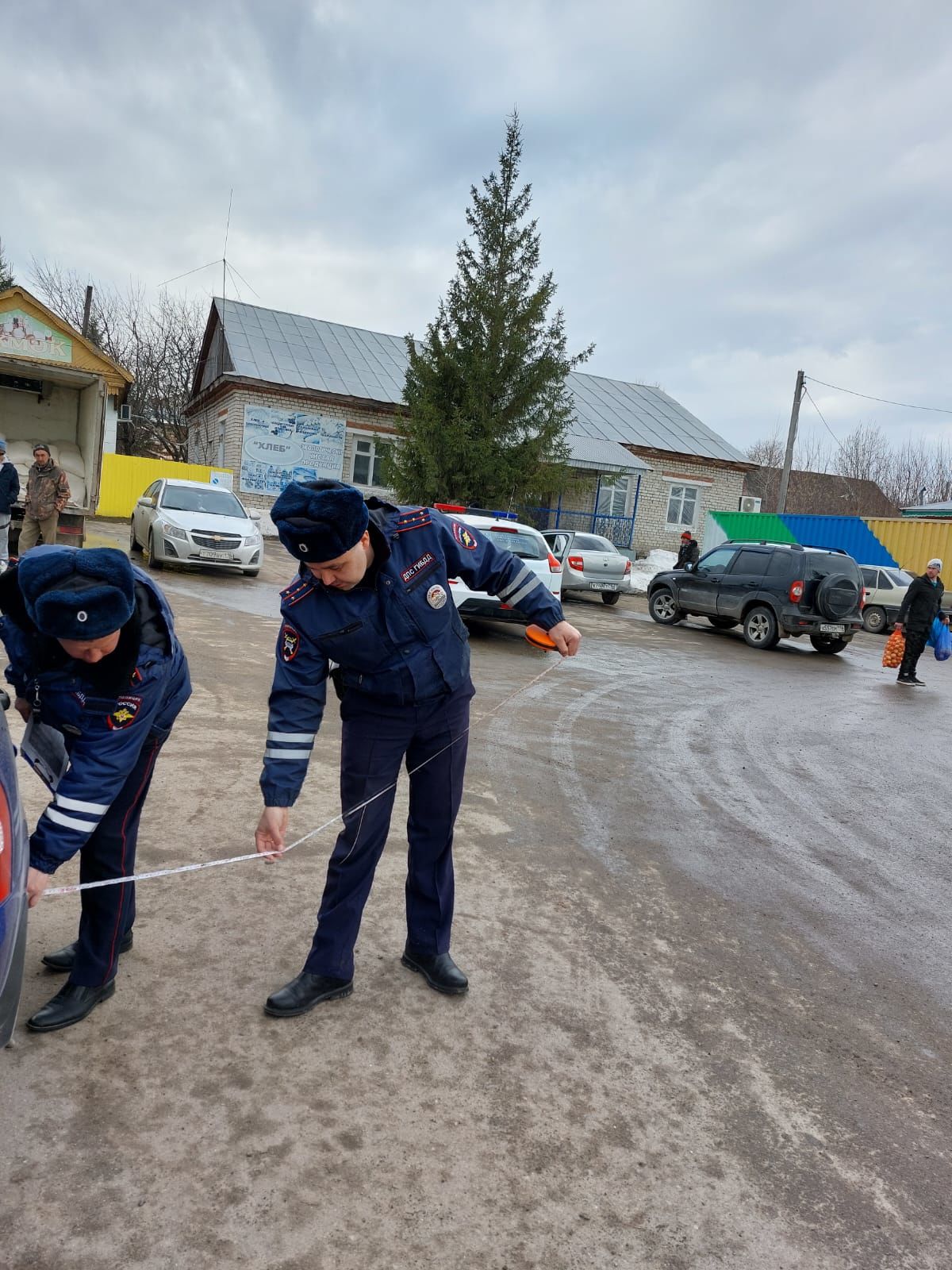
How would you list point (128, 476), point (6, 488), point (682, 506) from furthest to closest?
point (682, 506) < point (128, 476) < point (6, 488)

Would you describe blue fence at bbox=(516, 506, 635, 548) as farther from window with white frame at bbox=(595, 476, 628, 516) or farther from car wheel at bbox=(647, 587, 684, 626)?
car wheel at bbox=(647, 587, 684, 626)

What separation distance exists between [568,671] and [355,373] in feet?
69.1

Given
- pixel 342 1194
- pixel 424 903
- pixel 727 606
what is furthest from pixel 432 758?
pixel 727 606

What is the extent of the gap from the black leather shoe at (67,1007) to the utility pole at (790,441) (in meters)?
26.9

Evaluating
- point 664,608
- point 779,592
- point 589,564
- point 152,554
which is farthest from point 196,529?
point 779,592

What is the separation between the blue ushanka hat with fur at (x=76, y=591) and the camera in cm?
221

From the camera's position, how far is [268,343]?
28.8 m

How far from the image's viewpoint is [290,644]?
2.74m

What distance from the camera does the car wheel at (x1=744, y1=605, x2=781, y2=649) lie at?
46.3ft

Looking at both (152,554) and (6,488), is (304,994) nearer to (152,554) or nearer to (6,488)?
(6,488)

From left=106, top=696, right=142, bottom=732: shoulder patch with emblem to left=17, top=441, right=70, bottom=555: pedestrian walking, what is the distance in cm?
1073

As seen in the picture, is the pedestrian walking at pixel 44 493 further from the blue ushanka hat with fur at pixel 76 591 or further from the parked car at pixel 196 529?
the blue ushanka hat with fur at pixel 76 591

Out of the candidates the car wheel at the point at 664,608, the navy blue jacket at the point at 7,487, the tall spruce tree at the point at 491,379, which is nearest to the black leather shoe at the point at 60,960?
the navy blue jacket at the point at 7,487

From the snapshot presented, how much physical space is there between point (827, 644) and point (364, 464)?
687 inches
